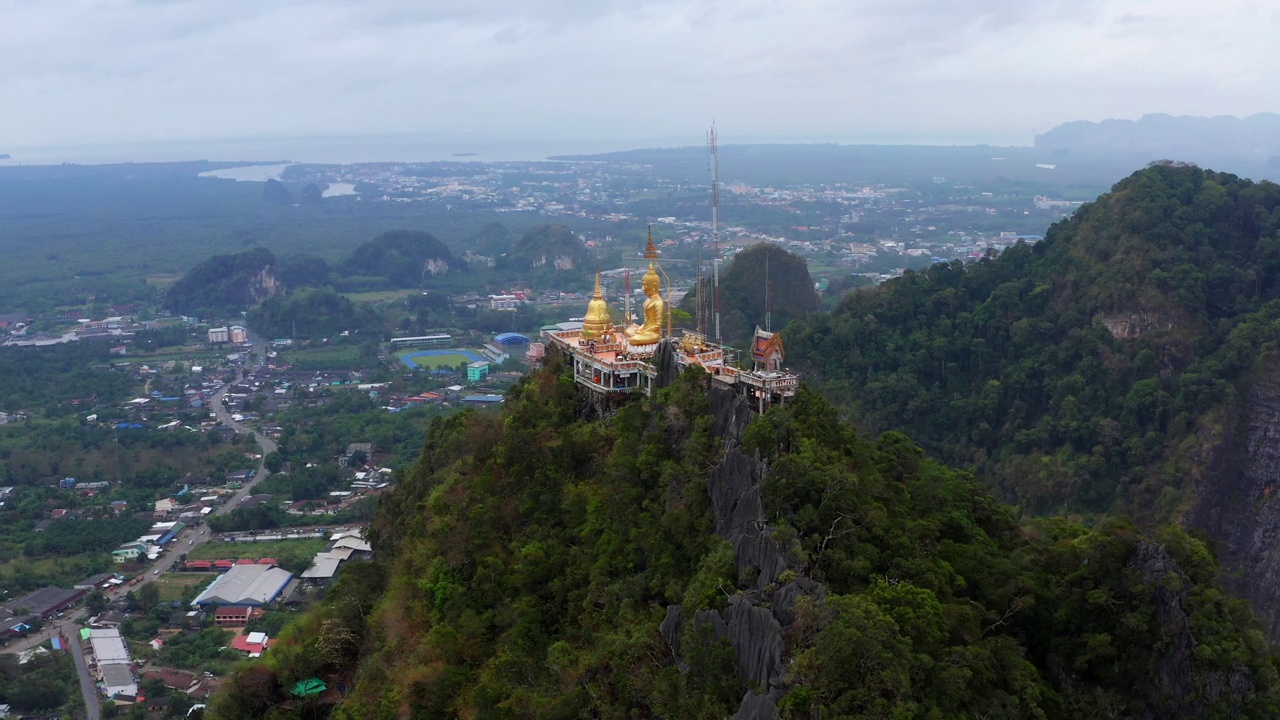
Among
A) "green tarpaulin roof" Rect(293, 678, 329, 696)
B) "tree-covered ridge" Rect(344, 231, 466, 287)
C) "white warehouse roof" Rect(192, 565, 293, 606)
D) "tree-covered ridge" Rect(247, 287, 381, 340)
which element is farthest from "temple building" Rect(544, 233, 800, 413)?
"tree-covered ridge" Rect(344, 231, 466, 287)

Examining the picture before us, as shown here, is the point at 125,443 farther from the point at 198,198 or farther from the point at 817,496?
the point at 198,198

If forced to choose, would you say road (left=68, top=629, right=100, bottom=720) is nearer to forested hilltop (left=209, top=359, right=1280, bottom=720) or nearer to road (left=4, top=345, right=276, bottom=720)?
road (left=4, top=345, right=276, bottom=720)

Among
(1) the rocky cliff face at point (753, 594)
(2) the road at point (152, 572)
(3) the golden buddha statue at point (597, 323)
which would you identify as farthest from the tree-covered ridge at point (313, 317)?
(1) the rocky cliff face at point (753, 594)

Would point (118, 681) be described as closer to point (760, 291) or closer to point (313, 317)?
point (760, 291)

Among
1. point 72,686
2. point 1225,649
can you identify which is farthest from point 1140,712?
point 72,686

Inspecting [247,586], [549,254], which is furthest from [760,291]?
[549,254]

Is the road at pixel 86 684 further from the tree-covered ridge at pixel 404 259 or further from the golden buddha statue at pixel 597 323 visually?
the tree-covered ridge at pixel 404 259
